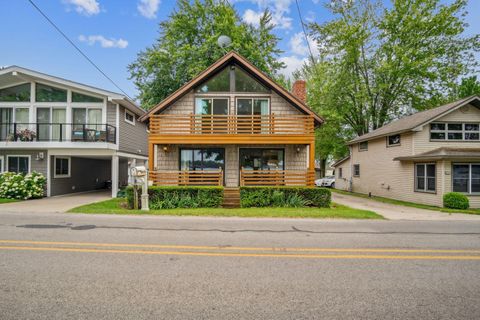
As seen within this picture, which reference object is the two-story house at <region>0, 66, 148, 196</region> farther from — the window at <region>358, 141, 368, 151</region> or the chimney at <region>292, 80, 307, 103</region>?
the window at <region>358, 141, 368, 151</region>

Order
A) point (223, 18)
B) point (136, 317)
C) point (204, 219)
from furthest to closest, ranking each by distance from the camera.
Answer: point (223, 18) → point (204, 219) → point (136, 317)

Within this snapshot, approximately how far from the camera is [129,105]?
1711 cm

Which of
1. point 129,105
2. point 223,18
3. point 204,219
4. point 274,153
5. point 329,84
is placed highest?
point 223,18

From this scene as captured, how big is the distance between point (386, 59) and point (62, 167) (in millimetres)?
A: 30963

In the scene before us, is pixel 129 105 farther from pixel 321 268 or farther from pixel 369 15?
pixel 369 15

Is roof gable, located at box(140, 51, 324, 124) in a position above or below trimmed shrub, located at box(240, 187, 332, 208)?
above

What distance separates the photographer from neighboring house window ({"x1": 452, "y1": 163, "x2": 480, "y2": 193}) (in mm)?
14203

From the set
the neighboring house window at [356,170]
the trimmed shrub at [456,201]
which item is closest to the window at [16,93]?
the trimmed shrub at [456,201]

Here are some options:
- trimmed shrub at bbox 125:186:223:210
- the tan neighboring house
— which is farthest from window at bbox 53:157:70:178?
the tan neighboring house

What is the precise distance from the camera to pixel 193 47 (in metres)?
24.8

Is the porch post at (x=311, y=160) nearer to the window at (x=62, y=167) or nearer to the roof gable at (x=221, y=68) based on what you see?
the roof gable at (x=221, y=68)

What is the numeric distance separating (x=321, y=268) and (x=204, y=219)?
544 centimetres

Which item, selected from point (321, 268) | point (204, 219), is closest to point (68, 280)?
point (321, 268)

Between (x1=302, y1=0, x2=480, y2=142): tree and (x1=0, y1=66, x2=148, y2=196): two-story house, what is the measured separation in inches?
851
